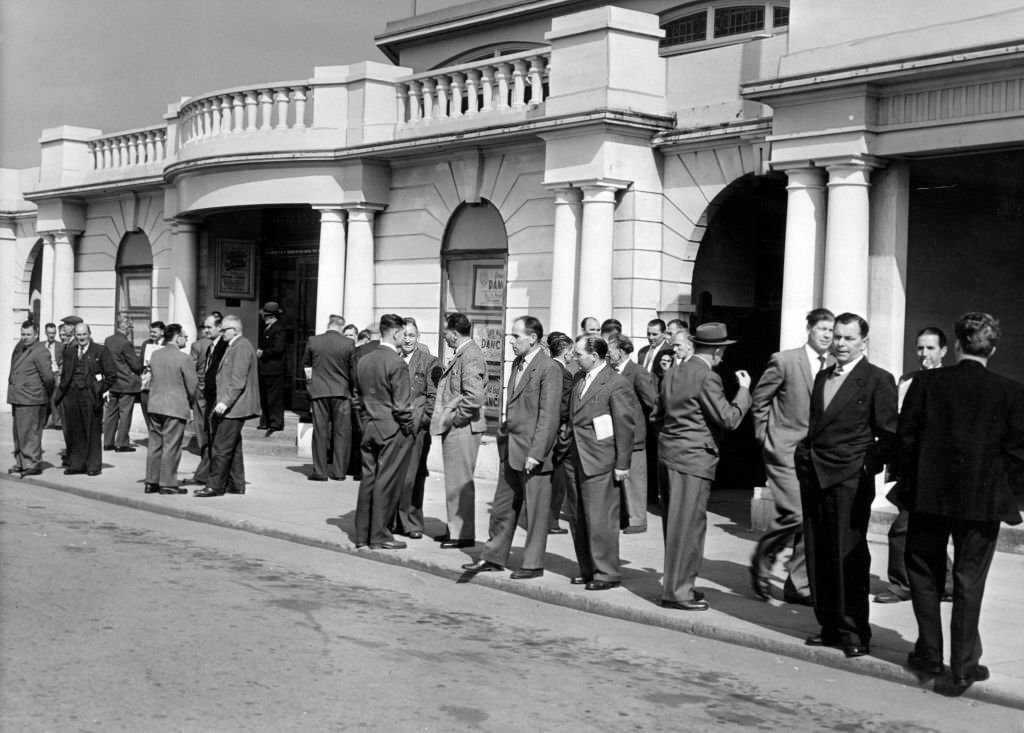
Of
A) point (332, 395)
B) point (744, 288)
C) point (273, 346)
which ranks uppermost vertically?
point (744, 288)

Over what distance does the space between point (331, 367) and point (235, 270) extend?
7665 millimetres

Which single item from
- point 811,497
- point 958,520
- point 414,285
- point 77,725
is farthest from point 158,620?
point 414,285

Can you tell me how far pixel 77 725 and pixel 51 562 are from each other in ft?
14.7

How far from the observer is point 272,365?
19.1 metres

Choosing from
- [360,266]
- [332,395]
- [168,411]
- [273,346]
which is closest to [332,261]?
[360,266]

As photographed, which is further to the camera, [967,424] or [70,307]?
[70,307]

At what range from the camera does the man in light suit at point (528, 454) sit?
10047 mm

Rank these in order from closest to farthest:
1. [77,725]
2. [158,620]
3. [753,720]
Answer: [77,725] < [753,720] < [158,620]

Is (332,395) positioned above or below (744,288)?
below

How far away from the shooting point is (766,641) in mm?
8211

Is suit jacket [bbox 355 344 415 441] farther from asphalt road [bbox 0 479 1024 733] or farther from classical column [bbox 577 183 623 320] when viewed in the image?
classical column [bbox 577 183 623 320]

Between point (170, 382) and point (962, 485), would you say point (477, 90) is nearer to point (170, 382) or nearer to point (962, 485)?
point (170, 382)

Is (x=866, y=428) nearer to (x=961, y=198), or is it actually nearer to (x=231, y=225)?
(x=961, y=198)

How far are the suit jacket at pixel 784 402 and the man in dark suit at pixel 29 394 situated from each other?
965 centimetres
